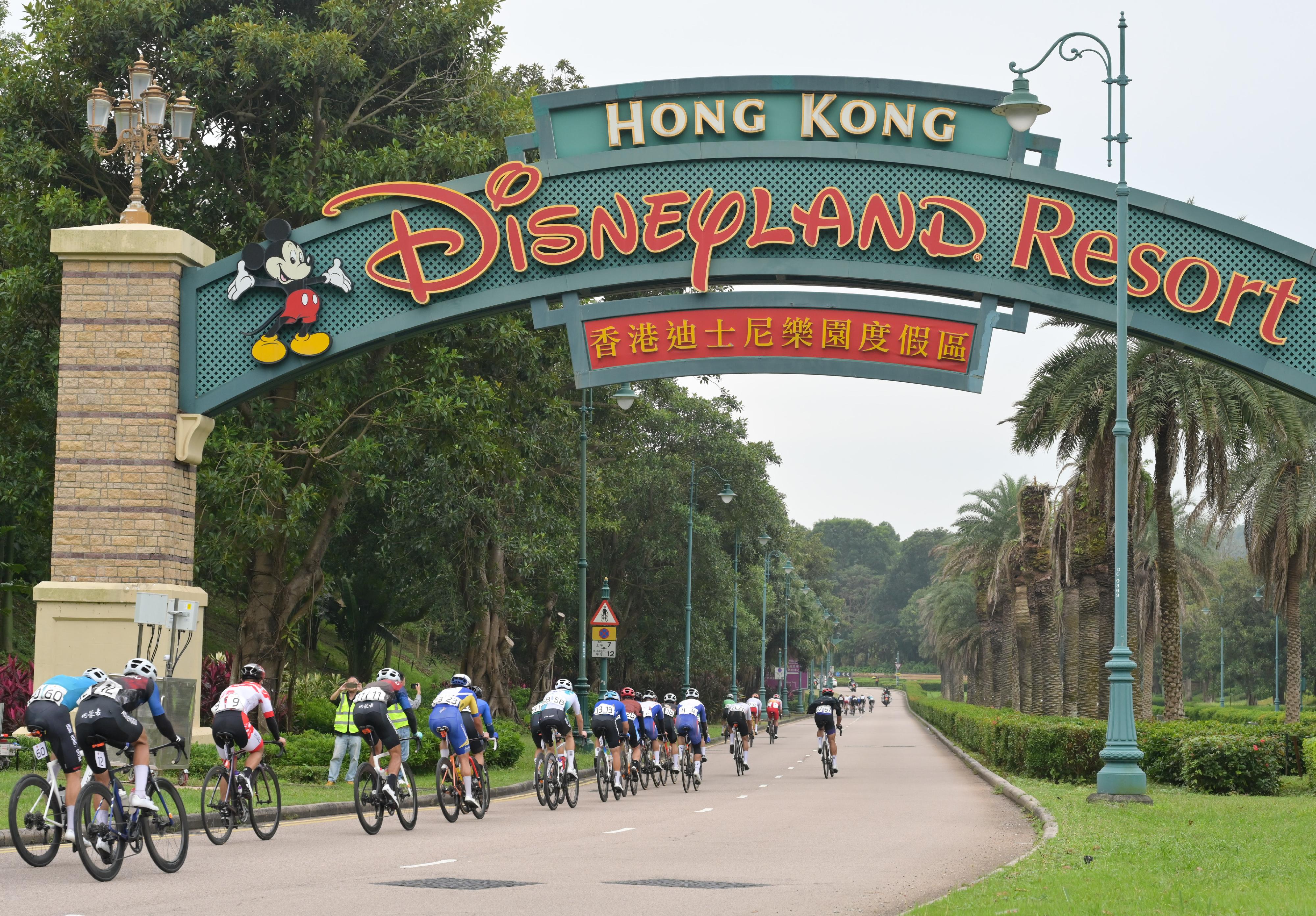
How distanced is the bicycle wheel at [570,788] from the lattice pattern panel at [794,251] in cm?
676

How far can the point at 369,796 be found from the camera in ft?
51.9

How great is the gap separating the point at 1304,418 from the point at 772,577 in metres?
63.9

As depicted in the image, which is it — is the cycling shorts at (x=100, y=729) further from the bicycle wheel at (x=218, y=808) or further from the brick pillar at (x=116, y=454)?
the brick pillar at (x=116, y=454)

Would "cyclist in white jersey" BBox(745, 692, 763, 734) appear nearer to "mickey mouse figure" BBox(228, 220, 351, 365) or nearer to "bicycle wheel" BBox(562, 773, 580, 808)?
"bicycle wheel" BBox(562, 773, 580, 808)

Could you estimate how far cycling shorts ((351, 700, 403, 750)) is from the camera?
1566 centimetres

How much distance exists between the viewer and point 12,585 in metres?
36.8

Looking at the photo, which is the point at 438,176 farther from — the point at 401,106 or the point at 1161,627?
the point at 1161,627

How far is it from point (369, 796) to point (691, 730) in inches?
514

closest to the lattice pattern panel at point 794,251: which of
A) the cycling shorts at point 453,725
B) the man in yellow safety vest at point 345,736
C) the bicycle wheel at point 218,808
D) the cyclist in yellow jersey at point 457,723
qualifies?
the man in yellow safety vest at point 345,736

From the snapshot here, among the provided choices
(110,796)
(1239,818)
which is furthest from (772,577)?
(110,796)

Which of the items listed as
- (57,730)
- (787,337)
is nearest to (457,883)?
(57,730)

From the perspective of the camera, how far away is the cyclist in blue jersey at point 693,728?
27969 mm

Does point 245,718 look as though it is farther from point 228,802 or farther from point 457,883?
point 457,883

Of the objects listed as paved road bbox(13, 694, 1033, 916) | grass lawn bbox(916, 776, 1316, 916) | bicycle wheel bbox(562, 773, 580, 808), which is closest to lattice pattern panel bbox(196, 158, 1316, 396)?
bicycle wheel bbox(562, 773, 580, 808)
